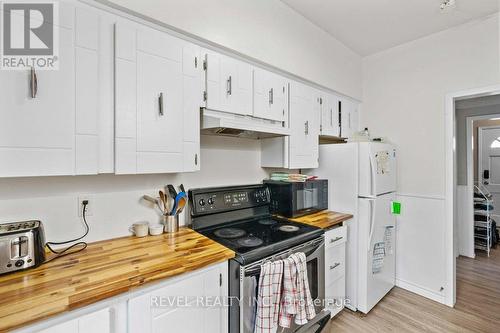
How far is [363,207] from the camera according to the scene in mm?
2168

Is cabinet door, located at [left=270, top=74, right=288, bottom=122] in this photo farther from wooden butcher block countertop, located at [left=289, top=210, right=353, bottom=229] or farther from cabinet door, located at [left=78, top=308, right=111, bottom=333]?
cabinet door, located at [left=78, top=308, right=111, bottom=333]

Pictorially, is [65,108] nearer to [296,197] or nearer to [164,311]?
[164,311]

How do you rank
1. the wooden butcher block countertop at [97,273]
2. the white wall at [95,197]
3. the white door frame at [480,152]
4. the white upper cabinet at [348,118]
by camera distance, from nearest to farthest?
the wooden butcher block countertop at [97,273] < the white wall at [95,197] < the white upper cabinet at [348,118] < the white door frame at [480,152]

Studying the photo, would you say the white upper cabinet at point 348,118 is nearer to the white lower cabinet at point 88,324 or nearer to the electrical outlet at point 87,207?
the electrical outlet at point 87,207

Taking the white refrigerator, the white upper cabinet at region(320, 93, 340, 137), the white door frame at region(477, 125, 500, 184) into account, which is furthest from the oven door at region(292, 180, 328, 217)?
the white door frame at region(477, 125, 500, 184)

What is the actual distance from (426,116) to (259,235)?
2.25 metres

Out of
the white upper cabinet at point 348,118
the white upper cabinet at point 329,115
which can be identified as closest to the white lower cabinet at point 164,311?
the white upper cabinet at point 329,115

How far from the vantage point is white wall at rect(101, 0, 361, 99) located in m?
1.43

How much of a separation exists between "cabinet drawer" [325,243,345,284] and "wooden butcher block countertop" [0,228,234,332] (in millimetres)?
1057

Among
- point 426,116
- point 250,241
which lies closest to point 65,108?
point 250,241

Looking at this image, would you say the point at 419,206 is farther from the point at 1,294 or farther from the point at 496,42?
the point at 1,294

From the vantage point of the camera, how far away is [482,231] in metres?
3.67

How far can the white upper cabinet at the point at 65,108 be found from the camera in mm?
968

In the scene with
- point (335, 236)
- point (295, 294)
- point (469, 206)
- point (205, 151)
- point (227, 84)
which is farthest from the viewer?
point (469, 206)
